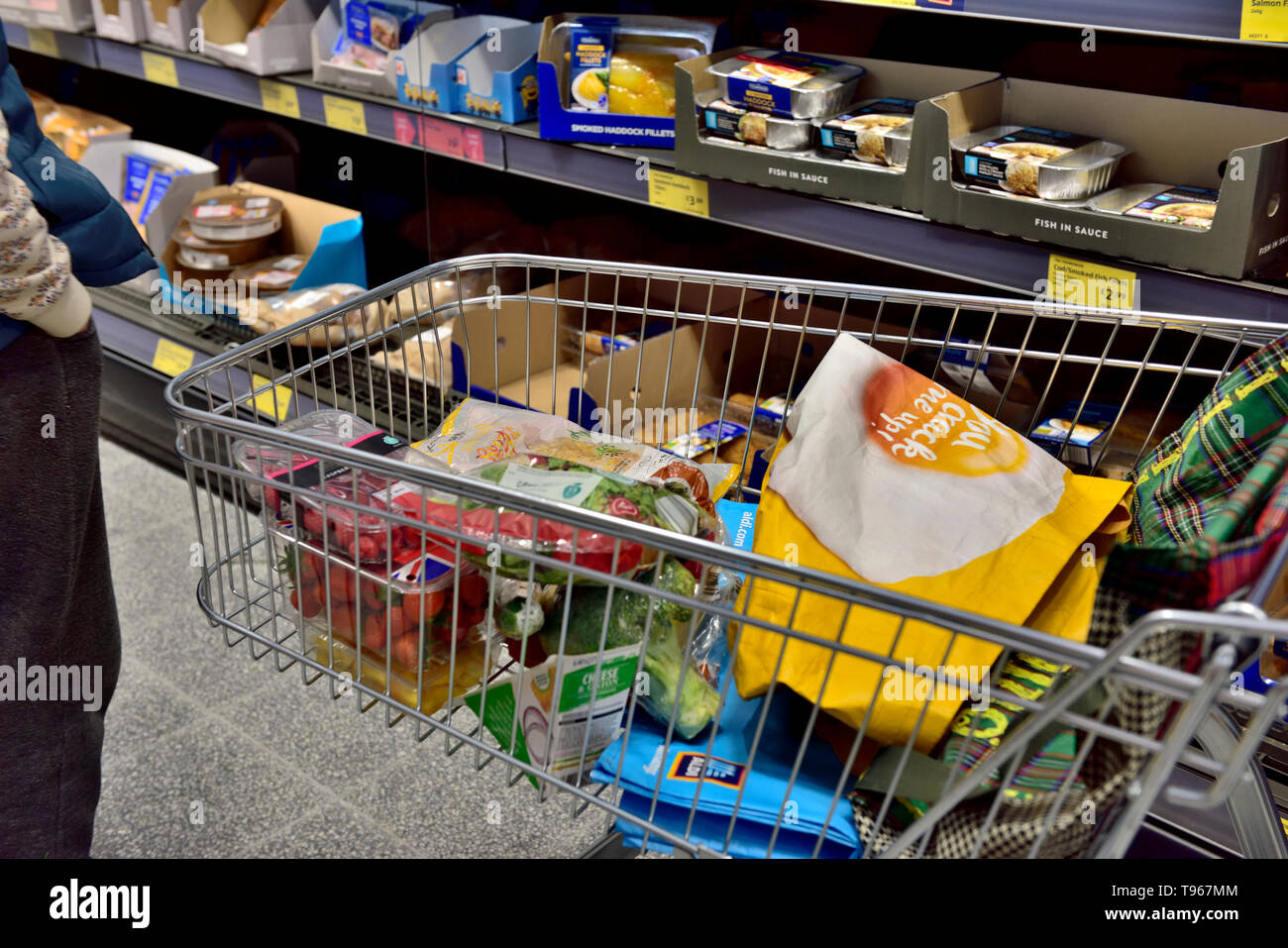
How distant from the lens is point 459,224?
287 cm

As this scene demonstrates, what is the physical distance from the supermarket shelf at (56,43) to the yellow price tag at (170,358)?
896mm

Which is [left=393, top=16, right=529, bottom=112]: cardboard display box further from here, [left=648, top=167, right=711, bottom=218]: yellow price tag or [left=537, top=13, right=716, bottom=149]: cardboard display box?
[left=648, top=167, right=711, bottom=218]: yellow price tag

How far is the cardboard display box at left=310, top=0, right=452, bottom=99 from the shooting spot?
2471mm

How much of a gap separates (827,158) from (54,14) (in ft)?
8.33

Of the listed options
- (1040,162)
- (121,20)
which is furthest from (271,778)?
(121,20)

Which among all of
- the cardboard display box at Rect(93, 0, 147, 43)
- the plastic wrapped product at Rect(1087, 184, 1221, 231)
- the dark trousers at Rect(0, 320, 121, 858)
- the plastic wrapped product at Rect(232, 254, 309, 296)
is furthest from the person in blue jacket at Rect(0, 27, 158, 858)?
the cardboard display box at Rect(93, 0, 147, 43)

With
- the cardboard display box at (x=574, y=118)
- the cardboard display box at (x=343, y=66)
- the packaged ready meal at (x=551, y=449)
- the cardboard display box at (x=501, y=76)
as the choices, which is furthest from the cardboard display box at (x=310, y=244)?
the packaged ready meal at (x=551, y=449)

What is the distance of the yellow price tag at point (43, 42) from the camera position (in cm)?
317

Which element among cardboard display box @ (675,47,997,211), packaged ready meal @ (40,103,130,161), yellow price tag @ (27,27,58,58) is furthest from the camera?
packaged ready meal @ (40,103,130,161)

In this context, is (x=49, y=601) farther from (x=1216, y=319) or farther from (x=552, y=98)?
(x=1216, y=319)

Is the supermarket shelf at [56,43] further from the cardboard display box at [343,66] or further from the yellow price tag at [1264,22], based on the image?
the yellow price tag at [1264,22]

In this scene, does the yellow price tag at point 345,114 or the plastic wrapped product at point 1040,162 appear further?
the yellow price tag at point 345,114

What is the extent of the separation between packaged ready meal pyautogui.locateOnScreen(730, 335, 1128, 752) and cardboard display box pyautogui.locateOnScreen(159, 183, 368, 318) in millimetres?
2017
